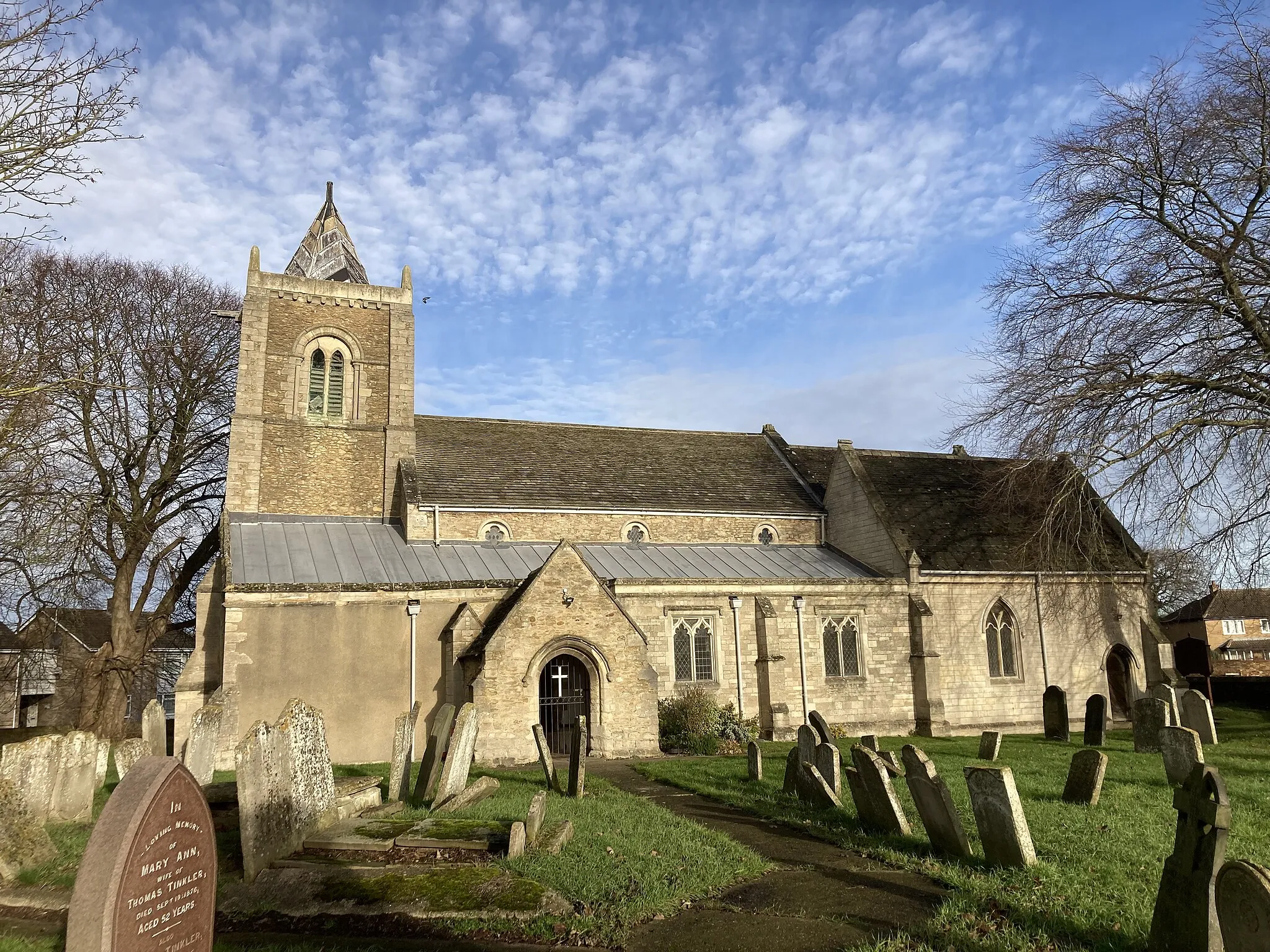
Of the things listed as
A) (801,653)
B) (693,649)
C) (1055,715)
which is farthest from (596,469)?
(1055,715)

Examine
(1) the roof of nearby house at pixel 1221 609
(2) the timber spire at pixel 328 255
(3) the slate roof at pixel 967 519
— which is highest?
(2) the timber spire at pixel 328 255

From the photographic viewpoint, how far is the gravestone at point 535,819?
358 inches

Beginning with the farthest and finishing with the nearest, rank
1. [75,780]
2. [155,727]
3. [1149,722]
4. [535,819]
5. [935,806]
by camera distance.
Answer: [1149,722], [155,727], [75,780], [535,819], [935,806]

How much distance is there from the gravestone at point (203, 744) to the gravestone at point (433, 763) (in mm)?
3420

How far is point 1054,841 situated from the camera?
887 centimetres

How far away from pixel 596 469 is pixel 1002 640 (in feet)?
44.1

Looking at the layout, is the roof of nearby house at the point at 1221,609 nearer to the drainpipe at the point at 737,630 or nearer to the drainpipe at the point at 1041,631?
the drainpipe at the point at 1041,631

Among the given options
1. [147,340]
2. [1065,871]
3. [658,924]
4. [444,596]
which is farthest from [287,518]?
[1065,871]

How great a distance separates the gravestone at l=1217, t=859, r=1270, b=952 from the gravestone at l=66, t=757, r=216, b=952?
587 cm

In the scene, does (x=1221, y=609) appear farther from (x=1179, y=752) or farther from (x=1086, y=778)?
(x=1086, y=778)

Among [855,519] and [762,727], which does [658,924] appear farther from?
[855,519]

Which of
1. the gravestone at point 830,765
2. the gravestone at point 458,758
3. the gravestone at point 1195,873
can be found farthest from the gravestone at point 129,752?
the gravestone at point 1195,873

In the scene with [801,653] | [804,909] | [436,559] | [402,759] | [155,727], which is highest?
[436,559]

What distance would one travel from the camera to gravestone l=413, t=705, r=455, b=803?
12008 mm
